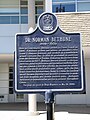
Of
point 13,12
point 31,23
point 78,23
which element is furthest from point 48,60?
point 13,12

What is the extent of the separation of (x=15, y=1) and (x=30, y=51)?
16858mm

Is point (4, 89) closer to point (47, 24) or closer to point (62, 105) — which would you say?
point (62, 105)

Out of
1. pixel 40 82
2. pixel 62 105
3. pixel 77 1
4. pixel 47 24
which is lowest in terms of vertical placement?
pixel 62 105

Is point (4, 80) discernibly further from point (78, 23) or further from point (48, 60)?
point (48, 60)

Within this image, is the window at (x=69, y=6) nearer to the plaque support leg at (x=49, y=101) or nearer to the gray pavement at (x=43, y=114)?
the gray pavement at (x=43, y=114)

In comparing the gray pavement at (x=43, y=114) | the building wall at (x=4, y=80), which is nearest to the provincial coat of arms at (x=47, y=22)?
the gray pavement at (x=43, y=114)

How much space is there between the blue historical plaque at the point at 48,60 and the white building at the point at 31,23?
1017cm

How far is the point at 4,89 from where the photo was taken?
26156 mm

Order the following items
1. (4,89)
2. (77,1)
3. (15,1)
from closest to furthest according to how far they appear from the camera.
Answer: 1. (77,1)
2. (15,1)
3. (4,89)

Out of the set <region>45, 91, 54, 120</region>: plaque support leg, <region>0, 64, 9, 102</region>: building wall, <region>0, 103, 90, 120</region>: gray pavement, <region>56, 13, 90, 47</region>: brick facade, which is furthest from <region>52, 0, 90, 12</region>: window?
<region>45, 91, 54, 120</region>: plaque support leg

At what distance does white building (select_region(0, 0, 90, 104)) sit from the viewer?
17734 mm

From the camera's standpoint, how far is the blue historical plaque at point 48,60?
22.9 ft

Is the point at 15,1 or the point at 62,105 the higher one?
the point at 15,1

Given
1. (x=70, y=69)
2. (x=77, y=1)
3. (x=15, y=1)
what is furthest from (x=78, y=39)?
(x=15, y=1)
